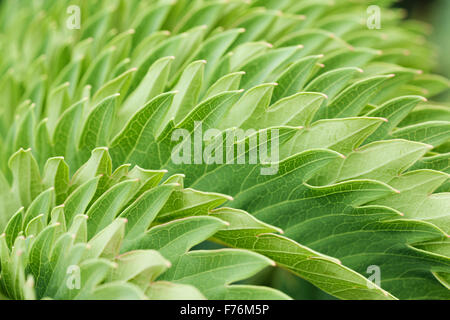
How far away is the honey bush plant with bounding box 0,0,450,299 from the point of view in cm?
49

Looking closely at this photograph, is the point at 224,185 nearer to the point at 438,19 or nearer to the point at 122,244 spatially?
the point at 122,244

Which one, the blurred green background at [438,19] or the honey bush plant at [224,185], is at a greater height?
the blurred green background at [438,19]

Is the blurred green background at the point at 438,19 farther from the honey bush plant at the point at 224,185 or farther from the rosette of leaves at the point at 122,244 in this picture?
the rosette of leaves at the point at 122,244

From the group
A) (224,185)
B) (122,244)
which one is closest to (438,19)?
(224,185)

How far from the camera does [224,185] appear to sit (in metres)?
0.57

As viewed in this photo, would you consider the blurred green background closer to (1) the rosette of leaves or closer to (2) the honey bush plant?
(2) the honey bush plant

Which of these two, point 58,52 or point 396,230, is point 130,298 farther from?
point 58,52

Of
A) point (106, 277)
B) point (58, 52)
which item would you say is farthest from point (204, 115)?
point (58, 52)

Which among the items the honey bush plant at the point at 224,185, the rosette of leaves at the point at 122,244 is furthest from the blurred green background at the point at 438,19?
the rosette of leaves at the point at 122,244

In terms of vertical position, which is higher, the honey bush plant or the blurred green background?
the blurred green background

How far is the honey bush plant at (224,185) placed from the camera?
0.49 m

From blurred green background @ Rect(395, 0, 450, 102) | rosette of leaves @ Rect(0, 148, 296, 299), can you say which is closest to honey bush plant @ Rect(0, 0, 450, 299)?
rosette of leaves @ Rect(0, 148, 296, 299)

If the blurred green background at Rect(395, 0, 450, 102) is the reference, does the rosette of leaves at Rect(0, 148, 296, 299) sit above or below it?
below

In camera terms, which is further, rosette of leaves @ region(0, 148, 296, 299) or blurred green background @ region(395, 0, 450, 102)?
blurred green background @ region(395, 0, 450, 102)
